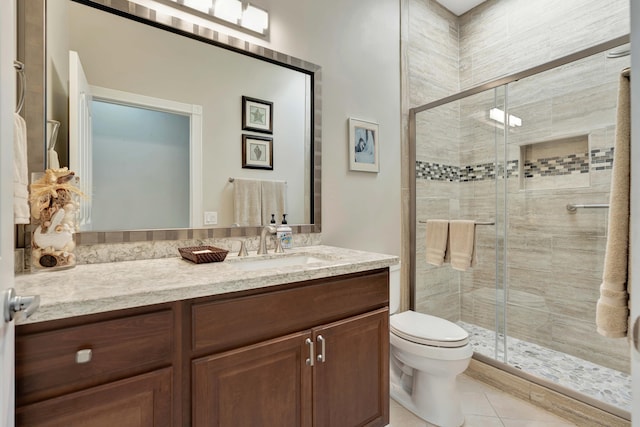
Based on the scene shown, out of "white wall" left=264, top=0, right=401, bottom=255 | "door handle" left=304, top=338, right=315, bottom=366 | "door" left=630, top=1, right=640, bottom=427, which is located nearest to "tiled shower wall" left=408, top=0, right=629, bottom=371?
"white wall" left=264, top=0, right=401, bottom=255

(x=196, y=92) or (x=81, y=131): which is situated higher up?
(x=196, y=92)

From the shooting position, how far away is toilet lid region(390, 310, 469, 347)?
166 centimetres

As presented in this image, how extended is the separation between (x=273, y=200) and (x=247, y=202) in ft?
0.52

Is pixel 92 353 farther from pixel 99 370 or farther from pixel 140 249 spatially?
pixel 140 249

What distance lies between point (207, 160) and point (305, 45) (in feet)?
3.03

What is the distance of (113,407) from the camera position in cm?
85

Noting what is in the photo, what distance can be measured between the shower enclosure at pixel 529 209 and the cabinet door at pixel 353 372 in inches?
43.9

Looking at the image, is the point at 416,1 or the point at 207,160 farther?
the point at 416,1

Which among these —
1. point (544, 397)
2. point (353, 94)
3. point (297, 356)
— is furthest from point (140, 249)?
point (544, 397)

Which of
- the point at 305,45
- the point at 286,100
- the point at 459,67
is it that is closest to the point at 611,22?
the point at 459,67

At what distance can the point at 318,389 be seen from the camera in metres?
1.24

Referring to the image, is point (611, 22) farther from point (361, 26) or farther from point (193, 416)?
point (193, 416)

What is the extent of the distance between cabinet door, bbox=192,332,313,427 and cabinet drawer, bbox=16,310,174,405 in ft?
0.47

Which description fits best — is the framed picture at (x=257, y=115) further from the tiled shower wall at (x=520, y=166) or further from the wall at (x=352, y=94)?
the tiled shower wall at (x=520, y=166)
